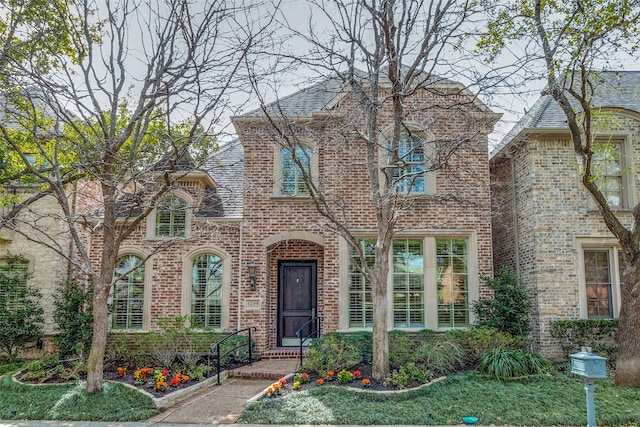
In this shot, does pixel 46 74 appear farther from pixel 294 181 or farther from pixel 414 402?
pixel 414 402

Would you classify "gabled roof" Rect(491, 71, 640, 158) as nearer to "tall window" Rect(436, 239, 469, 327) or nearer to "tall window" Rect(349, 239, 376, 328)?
"tall window" Rect(436, 239, 469, 327)

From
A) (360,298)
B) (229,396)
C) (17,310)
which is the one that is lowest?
(229,396)

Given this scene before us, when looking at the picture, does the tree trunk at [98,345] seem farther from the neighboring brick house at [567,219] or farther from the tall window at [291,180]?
the neighboring brick house at [567,219]

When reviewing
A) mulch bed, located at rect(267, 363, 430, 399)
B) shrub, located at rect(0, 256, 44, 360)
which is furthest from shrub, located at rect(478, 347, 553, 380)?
shrub, located at rect(0, 256, 44, 360)

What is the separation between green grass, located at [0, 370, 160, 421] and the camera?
23.0 ft

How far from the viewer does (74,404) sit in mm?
7363

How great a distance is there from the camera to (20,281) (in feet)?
39.8

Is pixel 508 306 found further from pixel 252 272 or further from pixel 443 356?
pixel 252 272

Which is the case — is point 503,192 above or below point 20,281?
above

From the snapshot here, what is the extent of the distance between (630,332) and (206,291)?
9.25 metres

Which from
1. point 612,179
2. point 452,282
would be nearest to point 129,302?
point 452,282

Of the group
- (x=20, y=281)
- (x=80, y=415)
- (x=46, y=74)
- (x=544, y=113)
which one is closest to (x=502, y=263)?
(x=544, y=113)

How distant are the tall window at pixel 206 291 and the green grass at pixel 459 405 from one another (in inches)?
194

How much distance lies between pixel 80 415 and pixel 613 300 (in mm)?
11111
